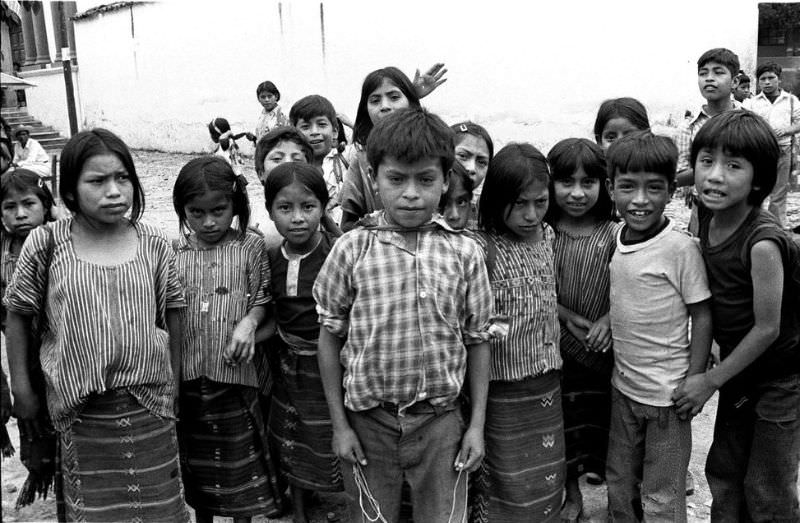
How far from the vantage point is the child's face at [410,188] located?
1900mm

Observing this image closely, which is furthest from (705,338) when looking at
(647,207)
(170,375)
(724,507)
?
(170,375)

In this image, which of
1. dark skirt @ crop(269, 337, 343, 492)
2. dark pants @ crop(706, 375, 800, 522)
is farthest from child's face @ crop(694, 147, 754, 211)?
dark skirt @ crop(269, 337, 343, 492)

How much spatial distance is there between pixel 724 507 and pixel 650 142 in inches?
49.4

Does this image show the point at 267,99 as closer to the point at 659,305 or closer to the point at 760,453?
the point at 659,305

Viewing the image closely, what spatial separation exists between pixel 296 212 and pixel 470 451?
1032 millimetres

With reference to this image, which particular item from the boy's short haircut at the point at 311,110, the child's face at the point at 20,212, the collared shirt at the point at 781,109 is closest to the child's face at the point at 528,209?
the boy's short haircut at the point at 311,110

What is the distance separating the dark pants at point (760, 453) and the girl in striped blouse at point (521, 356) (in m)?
0.55

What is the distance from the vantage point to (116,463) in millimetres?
2117

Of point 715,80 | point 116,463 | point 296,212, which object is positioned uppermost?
point 715,80

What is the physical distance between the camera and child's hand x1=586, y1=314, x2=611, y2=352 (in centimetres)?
238

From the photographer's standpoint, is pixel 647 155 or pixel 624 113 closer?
pixel 647 155

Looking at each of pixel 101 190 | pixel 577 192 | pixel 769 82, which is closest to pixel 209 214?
pixel 101 190

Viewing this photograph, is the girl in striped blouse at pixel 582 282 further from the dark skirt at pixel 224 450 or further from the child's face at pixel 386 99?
the dark skirt at pixel 224 450

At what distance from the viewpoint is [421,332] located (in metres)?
1.92
